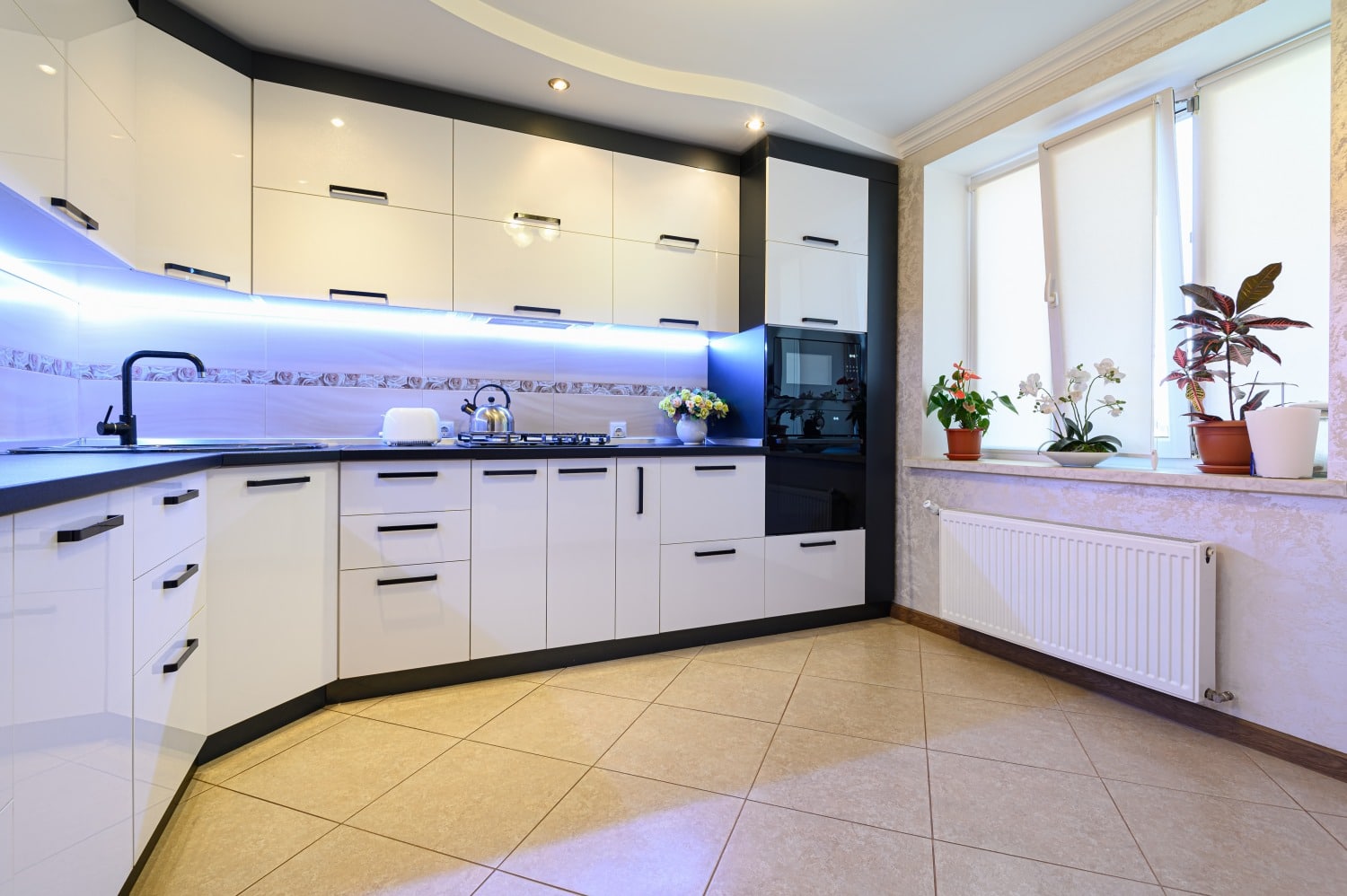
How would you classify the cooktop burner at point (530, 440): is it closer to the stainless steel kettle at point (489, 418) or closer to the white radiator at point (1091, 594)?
the stainless steel kettle at point (489, 418)

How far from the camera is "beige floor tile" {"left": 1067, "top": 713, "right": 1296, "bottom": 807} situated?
170cm

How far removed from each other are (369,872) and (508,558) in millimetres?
1160

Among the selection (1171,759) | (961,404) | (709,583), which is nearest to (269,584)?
(709,583)

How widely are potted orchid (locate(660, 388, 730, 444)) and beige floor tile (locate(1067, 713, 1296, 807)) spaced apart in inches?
74.7

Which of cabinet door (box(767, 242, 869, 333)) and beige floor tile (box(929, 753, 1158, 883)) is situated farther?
cabinet door (box(767, 242, 869, 333))

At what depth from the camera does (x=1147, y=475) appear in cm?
221

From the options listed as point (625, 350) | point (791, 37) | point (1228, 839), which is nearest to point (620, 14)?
point (791, 37)

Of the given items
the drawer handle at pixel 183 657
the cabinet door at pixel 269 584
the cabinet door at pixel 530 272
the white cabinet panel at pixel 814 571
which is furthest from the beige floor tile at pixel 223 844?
the white cabinet panel at pixel 814 571

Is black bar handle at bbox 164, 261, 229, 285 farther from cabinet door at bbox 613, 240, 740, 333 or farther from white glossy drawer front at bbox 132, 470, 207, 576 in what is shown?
cabinet door at bbox 613, 240, 740, 333

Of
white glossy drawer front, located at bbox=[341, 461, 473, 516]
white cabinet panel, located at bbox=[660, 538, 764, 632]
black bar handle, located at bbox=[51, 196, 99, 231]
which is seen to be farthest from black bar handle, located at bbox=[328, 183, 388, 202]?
white cabinet panel, located at bbox=[660, 538, 764, 632]

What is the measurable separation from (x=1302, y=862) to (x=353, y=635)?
8.73ft

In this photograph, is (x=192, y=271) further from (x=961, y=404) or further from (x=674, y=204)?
(x=961, y=404)

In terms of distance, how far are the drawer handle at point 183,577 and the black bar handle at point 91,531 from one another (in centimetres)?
31

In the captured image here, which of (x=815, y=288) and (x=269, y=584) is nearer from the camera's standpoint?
(x=269, y=584)
